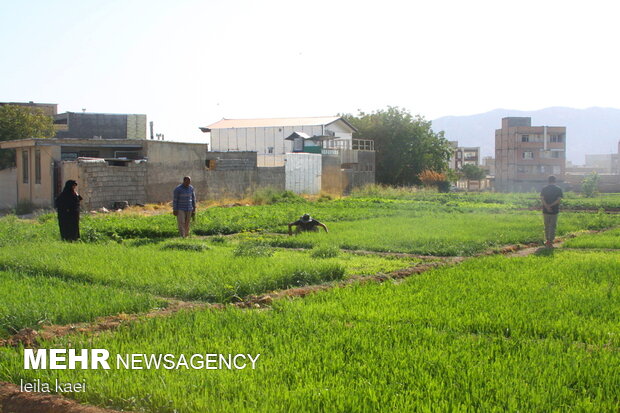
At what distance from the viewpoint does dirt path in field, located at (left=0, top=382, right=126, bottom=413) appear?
6043 millimetres

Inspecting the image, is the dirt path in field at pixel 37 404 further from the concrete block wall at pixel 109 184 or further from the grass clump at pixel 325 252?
the concrete block wall at pixel 109 184

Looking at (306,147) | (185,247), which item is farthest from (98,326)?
(306,147)

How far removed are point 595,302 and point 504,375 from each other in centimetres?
399

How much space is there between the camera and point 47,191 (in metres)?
33.1

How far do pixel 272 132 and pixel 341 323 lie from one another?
54995mm

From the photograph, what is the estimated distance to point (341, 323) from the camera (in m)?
8.68

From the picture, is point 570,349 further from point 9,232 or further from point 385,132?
point 385,132

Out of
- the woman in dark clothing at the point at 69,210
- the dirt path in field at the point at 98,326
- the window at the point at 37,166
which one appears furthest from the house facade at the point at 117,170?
the dirt path in field at the point at 98,326

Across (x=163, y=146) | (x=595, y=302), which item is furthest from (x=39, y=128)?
(x=595, y=302)

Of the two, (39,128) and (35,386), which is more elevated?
(39,128)

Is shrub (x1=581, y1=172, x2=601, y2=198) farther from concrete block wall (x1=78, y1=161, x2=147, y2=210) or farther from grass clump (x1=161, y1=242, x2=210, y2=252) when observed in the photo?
grass clump (x1=161, y1=242, x2=210, y2=252)

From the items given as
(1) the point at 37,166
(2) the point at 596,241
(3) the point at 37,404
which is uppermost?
(1) the point at 37,166

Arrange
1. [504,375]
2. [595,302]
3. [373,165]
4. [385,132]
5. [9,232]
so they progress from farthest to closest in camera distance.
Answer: [385,132], [373,165], [9,232], [595,302], [504,375]

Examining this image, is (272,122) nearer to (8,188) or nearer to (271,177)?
(271,177)
